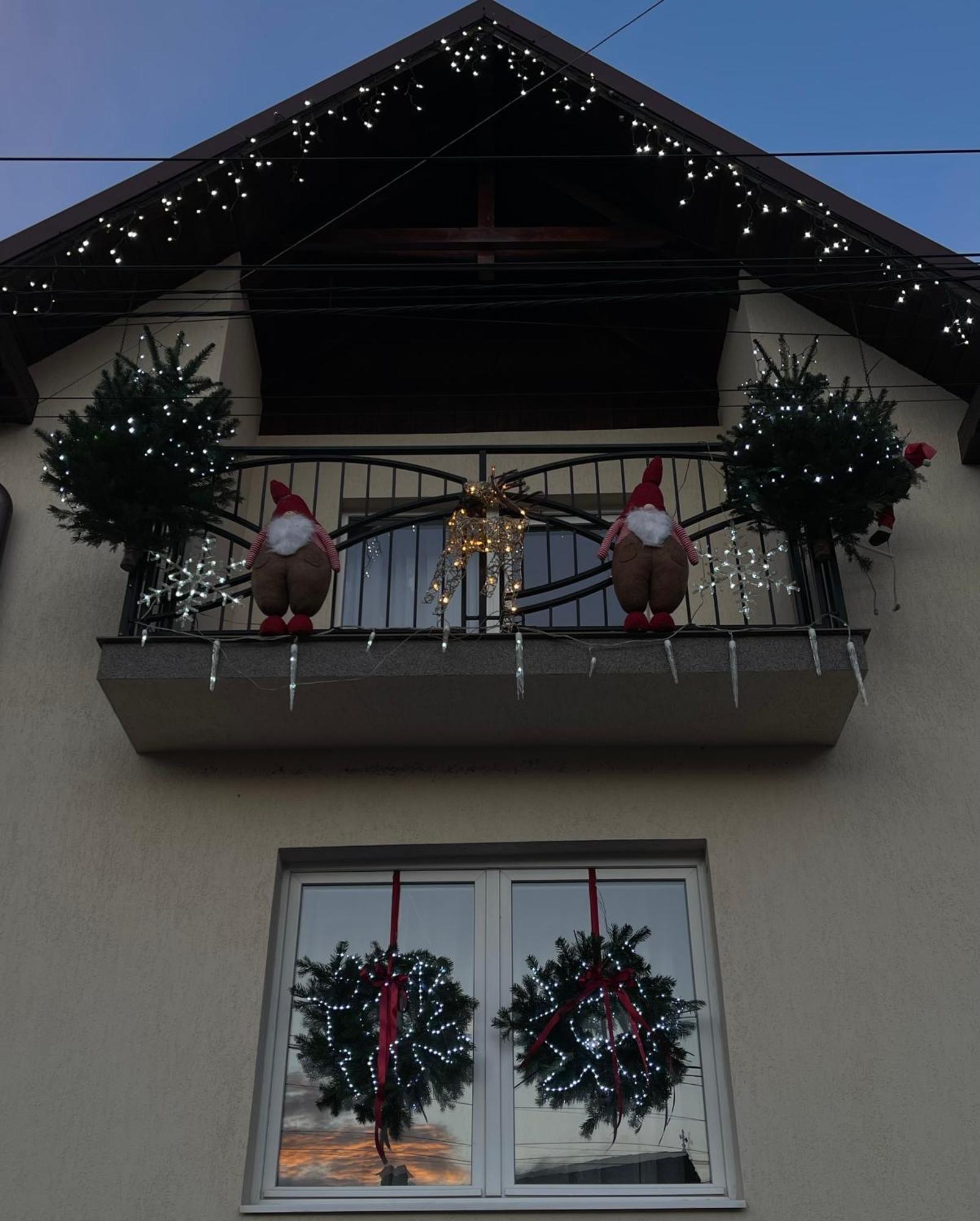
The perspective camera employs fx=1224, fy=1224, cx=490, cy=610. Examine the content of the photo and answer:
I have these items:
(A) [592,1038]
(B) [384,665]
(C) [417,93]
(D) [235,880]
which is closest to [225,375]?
(C) [417,93]

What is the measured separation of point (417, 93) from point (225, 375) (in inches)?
95.2

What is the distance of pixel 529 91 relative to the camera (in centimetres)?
779

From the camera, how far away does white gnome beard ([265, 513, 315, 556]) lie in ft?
19.9

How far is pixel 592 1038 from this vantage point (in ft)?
18.5

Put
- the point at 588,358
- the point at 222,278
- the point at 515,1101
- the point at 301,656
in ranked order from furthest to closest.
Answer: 1. the point at 588,358
2. the point at 222,278
3. the point at 301,656
4. the point at 515,1101

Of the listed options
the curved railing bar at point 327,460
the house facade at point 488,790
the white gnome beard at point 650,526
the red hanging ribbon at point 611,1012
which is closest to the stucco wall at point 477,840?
the house facade at point 488,790

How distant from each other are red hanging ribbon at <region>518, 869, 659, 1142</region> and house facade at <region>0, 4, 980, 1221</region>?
60 mm

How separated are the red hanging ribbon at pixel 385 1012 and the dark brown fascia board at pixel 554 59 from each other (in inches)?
180

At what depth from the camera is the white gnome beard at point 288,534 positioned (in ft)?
19.9

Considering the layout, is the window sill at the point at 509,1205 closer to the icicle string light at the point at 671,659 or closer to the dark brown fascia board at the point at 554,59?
the icicle string light at the point at 671,659

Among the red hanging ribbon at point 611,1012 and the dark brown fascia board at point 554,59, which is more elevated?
the dark brown fascia board at point 554,59

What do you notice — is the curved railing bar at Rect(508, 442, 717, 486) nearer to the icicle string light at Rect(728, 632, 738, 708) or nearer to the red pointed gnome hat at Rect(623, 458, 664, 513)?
the red pointed gnome hat at Rect(623, 458, 664, 513)

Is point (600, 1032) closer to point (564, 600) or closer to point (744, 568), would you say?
point (564, 600)

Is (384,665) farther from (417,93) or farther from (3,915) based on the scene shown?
(417,93)
